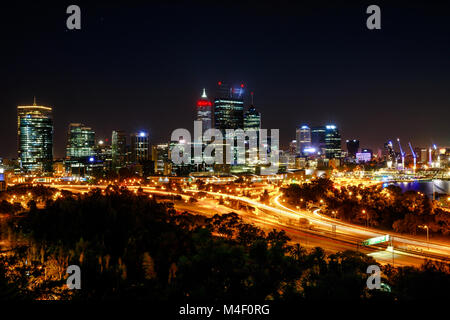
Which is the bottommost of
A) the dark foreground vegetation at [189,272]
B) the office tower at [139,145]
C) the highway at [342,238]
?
the highway at [342,238]

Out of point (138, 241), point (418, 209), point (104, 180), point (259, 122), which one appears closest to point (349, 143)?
point (259, 122)

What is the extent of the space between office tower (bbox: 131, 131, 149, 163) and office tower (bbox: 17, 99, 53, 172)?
21.7 meters

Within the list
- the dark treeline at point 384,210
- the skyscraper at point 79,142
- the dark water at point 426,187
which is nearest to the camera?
the dark treeline at point 384,210

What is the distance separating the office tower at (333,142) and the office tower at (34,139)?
305 ft

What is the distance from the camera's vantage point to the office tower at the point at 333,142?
429 ft

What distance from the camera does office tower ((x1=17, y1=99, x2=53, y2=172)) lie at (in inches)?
3617

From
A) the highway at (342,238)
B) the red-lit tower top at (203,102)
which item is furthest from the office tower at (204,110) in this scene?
the highway at (342,238)

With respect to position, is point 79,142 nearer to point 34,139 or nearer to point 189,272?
point 34,139

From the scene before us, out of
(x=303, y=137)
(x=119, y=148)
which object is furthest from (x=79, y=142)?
(x=303, y=137)

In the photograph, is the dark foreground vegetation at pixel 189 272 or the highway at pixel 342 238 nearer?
the dark foreground vegetation at pixel 189 272

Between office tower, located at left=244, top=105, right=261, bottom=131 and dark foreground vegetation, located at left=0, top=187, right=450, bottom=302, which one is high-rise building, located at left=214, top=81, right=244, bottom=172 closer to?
office tower, located at left=244, top=105, right=261, bottom=131

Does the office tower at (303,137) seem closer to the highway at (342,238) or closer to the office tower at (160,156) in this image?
the office tower at (160,156)

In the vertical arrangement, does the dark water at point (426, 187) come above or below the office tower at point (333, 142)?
below
